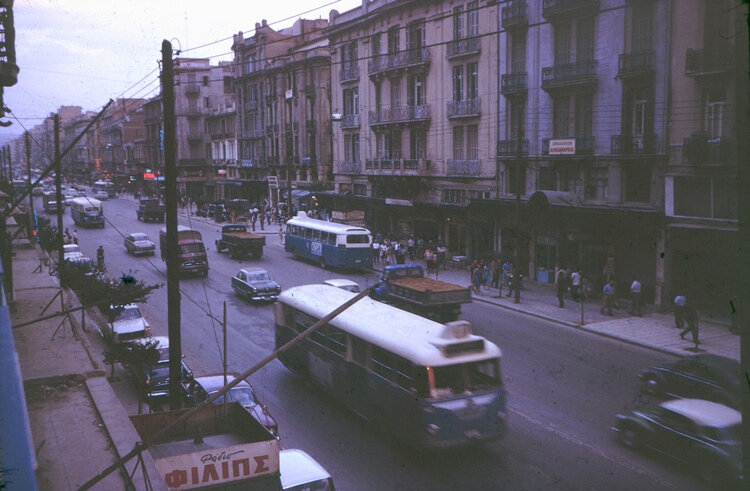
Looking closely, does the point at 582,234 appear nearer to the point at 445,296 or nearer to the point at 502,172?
the point at 502,172

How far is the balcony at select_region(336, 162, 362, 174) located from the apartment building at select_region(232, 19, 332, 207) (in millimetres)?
4430

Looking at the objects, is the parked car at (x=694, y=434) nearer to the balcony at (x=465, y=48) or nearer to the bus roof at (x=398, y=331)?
the bus roof at (x=398, y=331)

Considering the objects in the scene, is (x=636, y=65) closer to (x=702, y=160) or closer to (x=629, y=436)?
(x=702, y=160)

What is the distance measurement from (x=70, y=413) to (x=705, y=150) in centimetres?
2322

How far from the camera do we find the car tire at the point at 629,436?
12805 millimetres

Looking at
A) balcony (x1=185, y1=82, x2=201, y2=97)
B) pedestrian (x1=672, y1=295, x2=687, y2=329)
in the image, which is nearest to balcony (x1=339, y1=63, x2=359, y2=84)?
pedestrian (x1=672, y1=295, x2=687, y2=329)

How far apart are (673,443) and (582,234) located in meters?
19.3

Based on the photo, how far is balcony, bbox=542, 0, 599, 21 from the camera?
28.7 m

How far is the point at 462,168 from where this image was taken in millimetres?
38719

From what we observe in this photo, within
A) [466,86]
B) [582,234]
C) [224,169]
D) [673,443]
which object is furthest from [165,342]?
[224,169]

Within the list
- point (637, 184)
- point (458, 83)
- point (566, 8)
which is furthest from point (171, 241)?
point (458, 83)

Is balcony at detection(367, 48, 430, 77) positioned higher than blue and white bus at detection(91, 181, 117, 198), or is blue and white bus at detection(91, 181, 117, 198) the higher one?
balcony at detection(367, 48, 430, 77)

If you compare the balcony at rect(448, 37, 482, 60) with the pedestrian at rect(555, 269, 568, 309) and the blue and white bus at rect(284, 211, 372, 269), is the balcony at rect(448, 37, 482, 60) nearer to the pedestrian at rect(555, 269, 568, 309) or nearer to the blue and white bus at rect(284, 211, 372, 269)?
the blue and white bus at rect(284, 211, 372, 269)

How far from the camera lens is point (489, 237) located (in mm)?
36719
